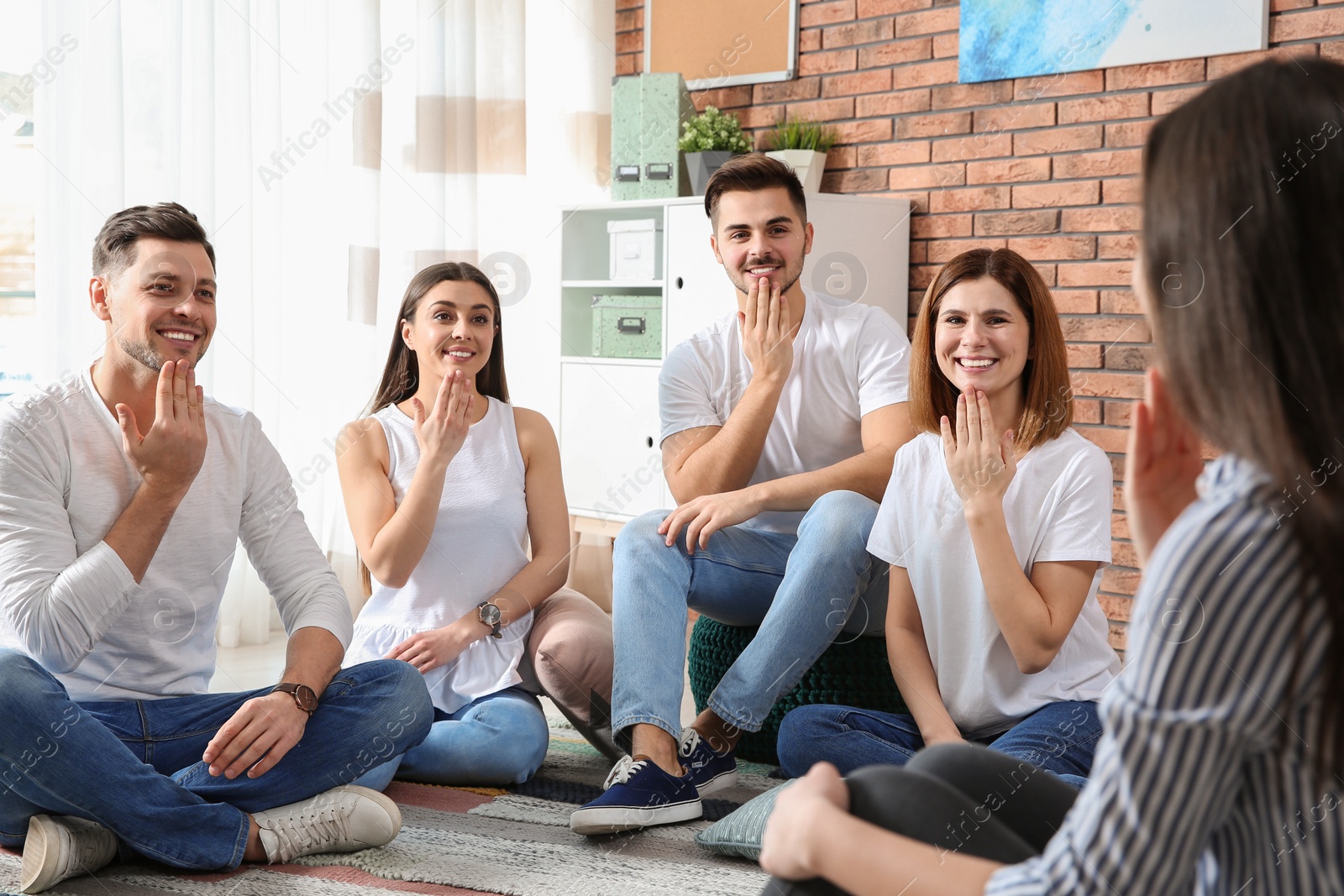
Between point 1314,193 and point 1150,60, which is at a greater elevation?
point 1150,60

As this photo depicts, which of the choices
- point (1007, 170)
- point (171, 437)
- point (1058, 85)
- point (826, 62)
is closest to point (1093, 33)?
point (1058, 85)

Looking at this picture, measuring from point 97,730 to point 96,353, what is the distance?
1509 millimetres

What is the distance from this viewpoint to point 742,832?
1.64 m

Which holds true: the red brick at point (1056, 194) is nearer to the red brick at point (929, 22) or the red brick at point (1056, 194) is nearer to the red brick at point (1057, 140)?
the red brick at point (1057, 140)

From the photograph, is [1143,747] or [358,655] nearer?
[1143,747]

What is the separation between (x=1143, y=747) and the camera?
0.63 m

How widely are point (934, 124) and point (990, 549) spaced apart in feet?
6.82

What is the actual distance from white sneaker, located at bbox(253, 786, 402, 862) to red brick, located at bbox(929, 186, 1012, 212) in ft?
7.87

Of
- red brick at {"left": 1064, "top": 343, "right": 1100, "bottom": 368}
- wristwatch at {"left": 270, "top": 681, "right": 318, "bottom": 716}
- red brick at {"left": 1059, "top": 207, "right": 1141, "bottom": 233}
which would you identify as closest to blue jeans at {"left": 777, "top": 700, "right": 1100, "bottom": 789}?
wristwatch at {"left": 270, "top": 681, "right": 318, "bottom": 716}

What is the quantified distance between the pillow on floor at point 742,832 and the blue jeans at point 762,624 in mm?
189

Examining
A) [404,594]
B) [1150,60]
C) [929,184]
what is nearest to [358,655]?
[404,594]

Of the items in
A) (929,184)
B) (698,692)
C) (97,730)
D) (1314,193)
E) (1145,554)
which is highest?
(929,184)

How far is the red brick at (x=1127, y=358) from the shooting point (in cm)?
306

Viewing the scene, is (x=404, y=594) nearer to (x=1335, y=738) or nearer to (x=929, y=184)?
(x=1335, y=738)
